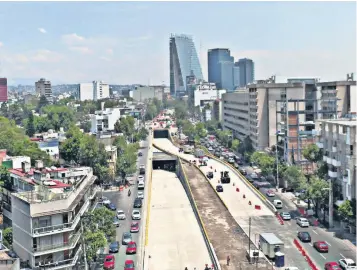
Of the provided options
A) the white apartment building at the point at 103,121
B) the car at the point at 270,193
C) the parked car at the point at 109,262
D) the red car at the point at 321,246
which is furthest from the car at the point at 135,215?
the white apartment building at the point at 103,121

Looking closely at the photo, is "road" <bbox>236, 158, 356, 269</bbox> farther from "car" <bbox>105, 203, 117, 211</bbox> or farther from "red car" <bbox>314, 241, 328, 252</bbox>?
"car" <bbox>105, 203, 117, 211</bbox>

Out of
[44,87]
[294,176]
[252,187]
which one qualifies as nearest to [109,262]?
[294,176]

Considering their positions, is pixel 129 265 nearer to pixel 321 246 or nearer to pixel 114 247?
pixel 114 247

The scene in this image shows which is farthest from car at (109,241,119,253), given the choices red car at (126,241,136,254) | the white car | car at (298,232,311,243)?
car at (298,232,311,243)

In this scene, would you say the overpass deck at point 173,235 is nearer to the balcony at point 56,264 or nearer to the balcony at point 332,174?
the balcony at point 56,264

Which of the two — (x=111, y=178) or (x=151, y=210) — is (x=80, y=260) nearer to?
(x=151, y=210)
